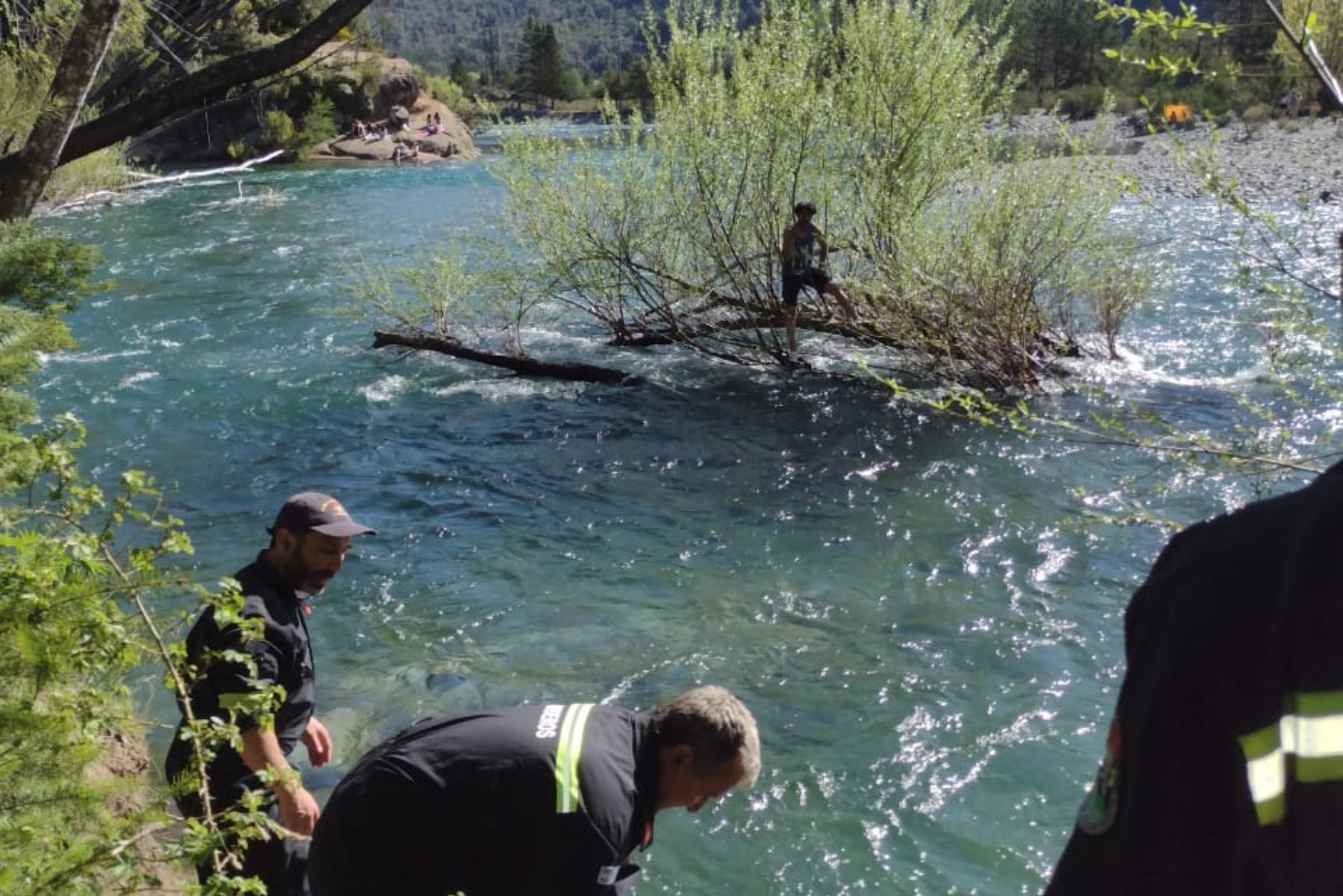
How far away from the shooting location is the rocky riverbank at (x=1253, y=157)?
986 inches

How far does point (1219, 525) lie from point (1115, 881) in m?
0.33

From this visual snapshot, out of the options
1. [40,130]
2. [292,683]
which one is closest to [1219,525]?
[292,683]

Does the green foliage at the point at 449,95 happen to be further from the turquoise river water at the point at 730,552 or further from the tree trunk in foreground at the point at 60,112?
the tree trunk in foreground at the point at 60,112

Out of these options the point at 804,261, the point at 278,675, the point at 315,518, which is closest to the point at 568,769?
the point at 278,675

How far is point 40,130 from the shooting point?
4.57 metres

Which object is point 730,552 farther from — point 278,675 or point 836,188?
point 836,188

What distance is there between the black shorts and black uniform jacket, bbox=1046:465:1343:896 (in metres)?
12.2

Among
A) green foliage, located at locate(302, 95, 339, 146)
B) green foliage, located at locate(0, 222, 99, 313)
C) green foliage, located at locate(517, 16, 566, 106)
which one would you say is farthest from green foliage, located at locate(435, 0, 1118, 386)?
green foliage, located at locate(517, 16, 566, 106)

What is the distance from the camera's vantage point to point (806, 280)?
1306cm

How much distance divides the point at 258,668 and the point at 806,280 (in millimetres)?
10335

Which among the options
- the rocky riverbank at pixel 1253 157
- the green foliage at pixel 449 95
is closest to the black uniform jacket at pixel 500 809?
the rocky riverbank at pixel 1253 157

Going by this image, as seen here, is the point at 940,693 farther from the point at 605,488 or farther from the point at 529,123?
the point at 529,123

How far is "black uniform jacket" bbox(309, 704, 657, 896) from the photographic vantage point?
2789mm

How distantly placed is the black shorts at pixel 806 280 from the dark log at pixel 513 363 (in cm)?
230
